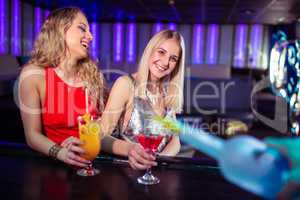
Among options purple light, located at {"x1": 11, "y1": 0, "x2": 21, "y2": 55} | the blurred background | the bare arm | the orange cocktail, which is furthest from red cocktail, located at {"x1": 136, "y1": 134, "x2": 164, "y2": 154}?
purple light, located at {"x1": 11, "y1": 0, "x2": 21, "y2": 55}

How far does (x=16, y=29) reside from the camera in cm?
736

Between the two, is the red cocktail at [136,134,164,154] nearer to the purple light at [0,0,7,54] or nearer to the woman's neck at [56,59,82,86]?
the woman's neck at [56,59,82,86]

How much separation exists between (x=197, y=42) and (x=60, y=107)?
1040 centimetres

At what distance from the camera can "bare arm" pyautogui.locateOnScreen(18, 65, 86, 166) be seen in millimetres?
1132

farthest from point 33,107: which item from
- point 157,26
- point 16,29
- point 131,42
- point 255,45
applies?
point 255,45

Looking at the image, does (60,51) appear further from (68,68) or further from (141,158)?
(141,158)

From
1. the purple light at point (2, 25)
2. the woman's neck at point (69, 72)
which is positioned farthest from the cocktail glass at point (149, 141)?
the purple light at point (2, 25)

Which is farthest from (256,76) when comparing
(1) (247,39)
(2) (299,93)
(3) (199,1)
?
(2) (299,93)

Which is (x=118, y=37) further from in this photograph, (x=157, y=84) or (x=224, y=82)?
(x=157, y=84)

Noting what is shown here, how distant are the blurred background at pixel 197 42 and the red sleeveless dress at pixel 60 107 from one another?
332 mm

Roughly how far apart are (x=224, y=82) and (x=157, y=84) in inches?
131

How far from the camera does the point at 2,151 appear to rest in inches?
45.1

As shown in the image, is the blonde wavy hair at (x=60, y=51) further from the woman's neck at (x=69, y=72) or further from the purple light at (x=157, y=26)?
the purple light at (x=157, y=26)

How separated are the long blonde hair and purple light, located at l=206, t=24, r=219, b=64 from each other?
1014 centimetres
